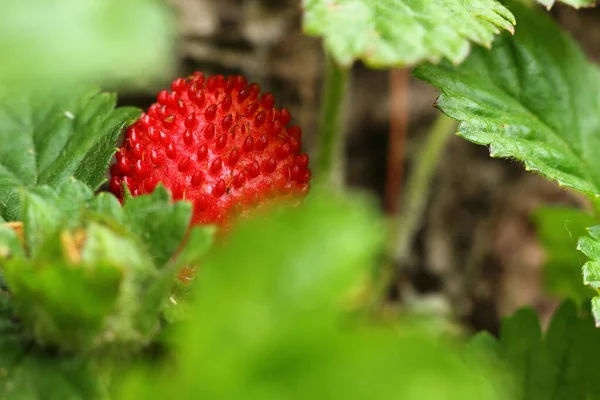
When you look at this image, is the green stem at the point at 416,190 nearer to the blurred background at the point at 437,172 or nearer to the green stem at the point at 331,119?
the blurred background at the point at 437,172

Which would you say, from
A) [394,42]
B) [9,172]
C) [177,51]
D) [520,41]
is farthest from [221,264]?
[177,51]

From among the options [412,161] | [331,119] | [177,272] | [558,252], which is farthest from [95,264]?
[412,161]

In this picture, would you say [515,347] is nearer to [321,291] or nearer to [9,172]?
[321,291]

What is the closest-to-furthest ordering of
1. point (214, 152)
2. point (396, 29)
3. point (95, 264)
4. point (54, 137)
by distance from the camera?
point (95, 264) → point (396, 29) → point (214, 152) → point (54, 137)

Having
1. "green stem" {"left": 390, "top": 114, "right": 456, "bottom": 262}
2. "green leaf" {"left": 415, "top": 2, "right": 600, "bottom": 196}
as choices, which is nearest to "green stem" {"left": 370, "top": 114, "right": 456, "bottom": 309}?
"green stem" {"left": 390, "top": 114, "right": 456, "bottom": 262}

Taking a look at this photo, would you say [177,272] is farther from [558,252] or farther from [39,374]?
[558,252]

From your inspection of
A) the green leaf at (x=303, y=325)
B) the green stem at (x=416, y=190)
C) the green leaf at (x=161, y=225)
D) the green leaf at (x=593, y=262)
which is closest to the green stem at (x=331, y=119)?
the green stem at (x=416, y=190)

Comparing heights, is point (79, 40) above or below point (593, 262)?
above
